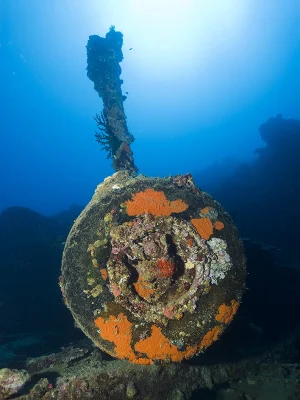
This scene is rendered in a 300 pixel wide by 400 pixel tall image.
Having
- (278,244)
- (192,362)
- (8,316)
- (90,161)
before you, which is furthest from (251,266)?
(90,161)

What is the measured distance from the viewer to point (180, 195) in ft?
14.3

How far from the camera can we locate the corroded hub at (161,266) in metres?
4.07

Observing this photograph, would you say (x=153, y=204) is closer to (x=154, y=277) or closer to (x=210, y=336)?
(x=154, y=277)

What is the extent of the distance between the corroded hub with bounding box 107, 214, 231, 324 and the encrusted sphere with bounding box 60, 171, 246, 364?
1cm

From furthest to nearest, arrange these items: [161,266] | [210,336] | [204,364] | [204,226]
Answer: [204,364] → [204,226] → [210,336] → [161,266]

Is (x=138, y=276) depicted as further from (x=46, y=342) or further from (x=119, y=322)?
(x=46, y=342)

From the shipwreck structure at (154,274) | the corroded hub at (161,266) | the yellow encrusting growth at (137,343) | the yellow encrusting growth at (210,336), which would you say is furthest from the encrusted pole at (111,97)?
the yellow encrusting growth at (210,336)

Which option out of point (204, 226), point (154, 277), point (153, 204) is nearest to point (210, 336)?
point (154, 277)

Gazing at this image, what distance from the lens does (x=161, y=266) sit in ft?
13.2

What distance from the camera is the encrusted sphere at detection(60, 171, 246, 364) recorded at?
4.08 m

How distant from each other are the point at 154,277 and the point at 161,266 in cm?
21

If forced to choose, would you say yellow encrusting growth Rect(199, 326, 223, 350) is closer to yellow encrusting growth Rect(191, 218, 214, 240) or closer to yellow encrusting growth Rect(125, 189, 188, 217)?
yellow encrusting growth Rect(191, 218, 214, 240)

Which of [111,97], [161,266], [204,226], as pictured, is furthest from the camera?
[111,97]

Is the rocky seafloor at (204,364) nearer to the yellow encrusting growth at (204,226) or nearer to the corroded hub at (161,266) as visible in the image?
the corroded hub at (161,266)
